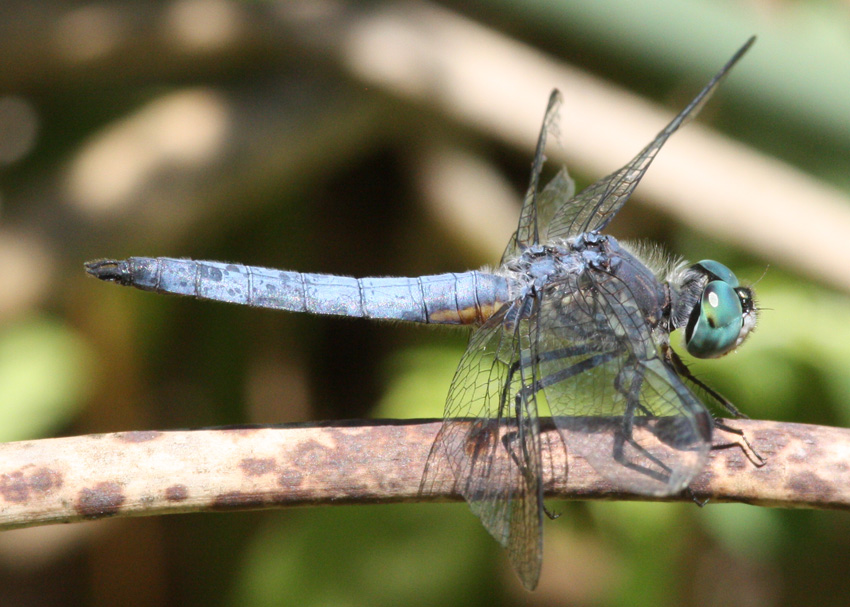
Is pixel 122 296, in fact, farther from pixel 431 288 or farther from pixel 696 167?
pixel 696 167

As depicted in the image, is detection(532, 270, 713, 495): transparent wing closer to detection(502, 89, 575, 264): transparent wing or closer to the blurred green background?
detection(502, 89, 575, 264): transparent wing

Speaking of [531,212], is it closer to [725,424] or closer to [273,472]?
[725,424]

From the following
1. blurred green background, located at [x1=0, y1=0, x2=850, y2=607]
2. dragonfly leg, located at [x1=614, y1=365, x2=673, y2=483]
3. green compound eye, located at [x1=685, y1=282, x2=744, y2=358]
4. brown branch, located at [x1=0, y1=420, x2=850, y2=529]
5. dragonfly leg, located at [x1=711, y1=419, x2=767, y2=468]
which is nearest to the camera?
brown branch, located at [x1=0, y1=420, x2=850, y2=529]

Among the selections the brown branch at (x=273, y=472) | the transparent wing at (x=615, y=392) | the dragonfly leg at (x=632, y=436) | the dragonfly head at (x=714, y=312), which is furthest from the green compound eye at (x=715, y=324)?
the brown branch at (x=273, y=472)

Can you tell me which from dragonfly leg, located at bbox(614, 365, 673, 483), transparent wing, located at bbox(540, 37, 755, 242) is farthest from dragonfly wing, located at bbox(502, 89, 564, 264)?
dragonfly leg, located at bbox(614, 365, 673, 483)

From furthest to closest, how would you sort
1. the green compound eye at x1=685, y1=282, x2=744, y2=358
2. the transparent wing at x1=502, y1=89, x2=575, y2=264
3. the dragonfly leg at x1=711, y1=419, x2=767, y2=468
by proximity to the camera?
the transparent wing at x1=502, y1=89, x2=575, y2=264
the green compound eye at x1=685, y1=282, x2=744, y2=358
the dragonfly leg at x1=711, y1=419, x2=767, y2=468

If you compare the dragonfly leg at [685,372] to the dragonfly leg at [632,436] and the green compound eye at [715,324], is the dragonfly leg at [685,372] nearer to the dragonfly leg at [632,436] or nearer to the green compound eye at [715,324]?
the green compound eye at [715,324]

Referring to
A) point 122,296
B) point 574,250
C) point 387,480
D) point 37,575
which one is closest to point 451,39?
point 574,250

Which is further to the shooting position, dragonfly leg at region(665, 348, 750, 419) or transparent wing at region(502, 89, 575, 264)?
transparent wing at region(502, 89, 575, 264)
